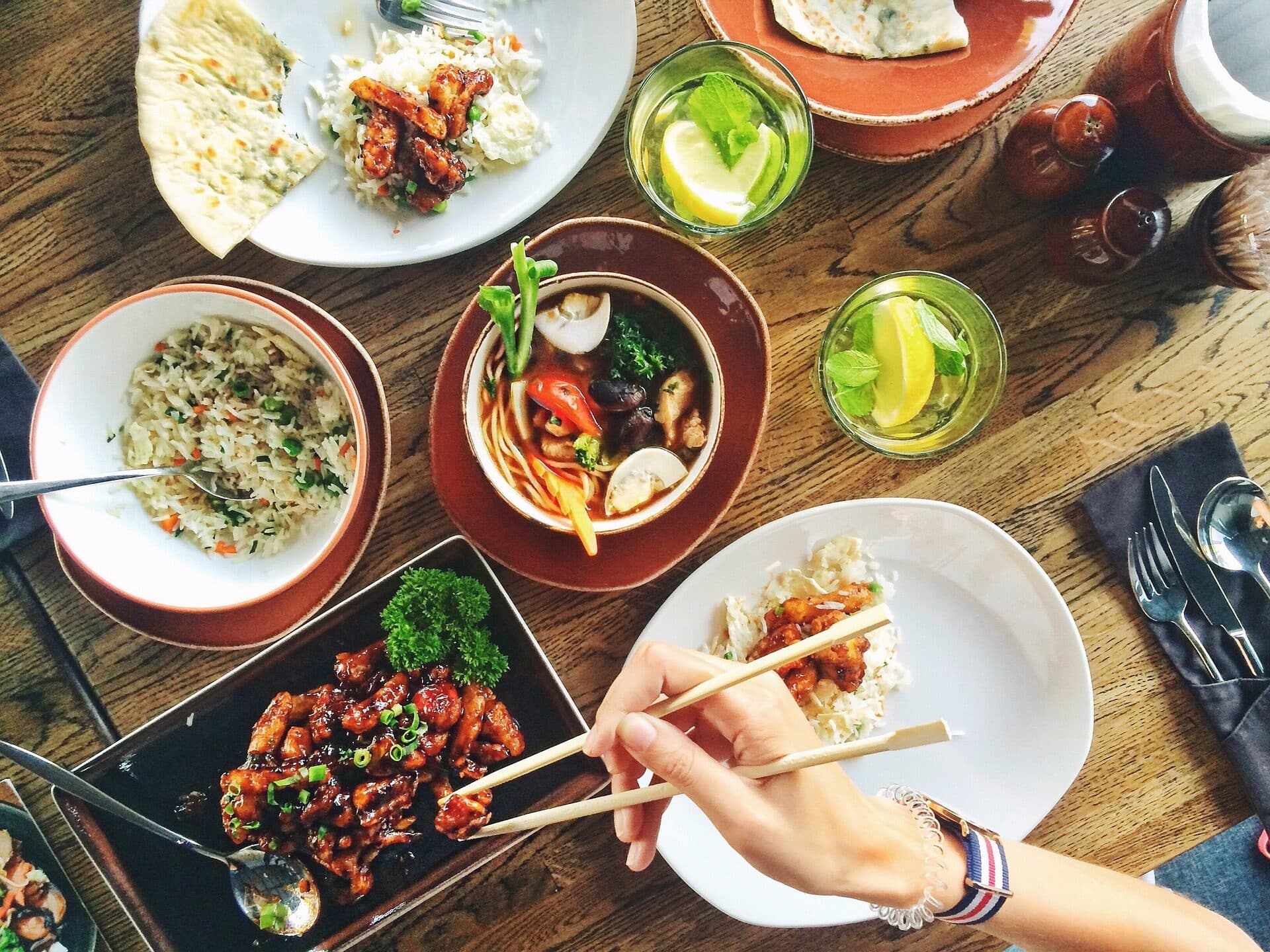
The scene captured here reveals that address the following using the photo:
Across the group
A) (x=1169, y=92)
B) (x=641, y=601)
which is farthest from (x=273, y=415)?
(x=1169, y=92)

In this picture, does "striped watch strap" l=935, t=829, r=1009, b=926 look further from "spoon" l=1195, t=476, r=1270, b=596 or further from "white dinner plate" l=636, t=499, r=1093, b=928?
"spoon" l=1195, t=476, r=1270, b=596

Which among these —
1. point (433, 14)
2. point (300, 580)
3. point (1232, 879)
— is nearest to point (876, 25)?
point (433, 14)

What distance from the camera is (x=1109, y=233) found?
Answer: 1.64 m

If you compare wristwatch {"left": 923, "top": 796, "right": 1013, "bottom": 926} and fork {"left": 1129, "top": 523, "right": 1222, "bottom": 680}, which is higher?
fork {"left": 1129, "top": 523, "right": 1222, "bottom": 680}

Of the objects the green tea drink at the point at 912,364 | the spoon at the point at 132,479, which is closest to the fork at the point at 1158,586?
the green tea drink at the point at 912,364

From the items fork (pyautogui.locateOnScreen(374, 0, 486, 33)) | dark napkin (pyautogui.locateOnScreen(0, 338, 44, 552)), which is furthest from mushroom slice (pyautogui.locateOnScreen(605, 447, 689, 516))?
dark napkin (pyautogui.locateOnScreen(0, 338, 44, 552))

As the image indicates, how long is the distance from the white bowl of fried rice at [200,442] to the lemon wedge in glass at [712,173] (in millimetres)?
729

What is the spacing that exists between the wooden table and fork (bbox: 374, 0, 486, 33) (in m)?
0.35

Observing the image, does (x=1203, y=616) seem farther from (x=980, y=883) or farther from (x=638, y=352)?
(x=638, y=352)

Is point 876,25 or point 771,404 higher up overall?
point 876,25

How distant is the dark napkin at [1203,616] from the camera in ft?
5.97

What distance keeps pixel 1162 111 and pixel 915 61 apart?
457 mm

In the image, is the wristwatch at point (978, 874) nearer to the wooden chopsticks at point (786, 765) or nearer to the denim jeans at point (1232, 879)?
the wooden chopsticks at point (786, 765)

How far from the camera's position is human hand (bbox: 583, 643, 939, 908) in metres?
1.28
